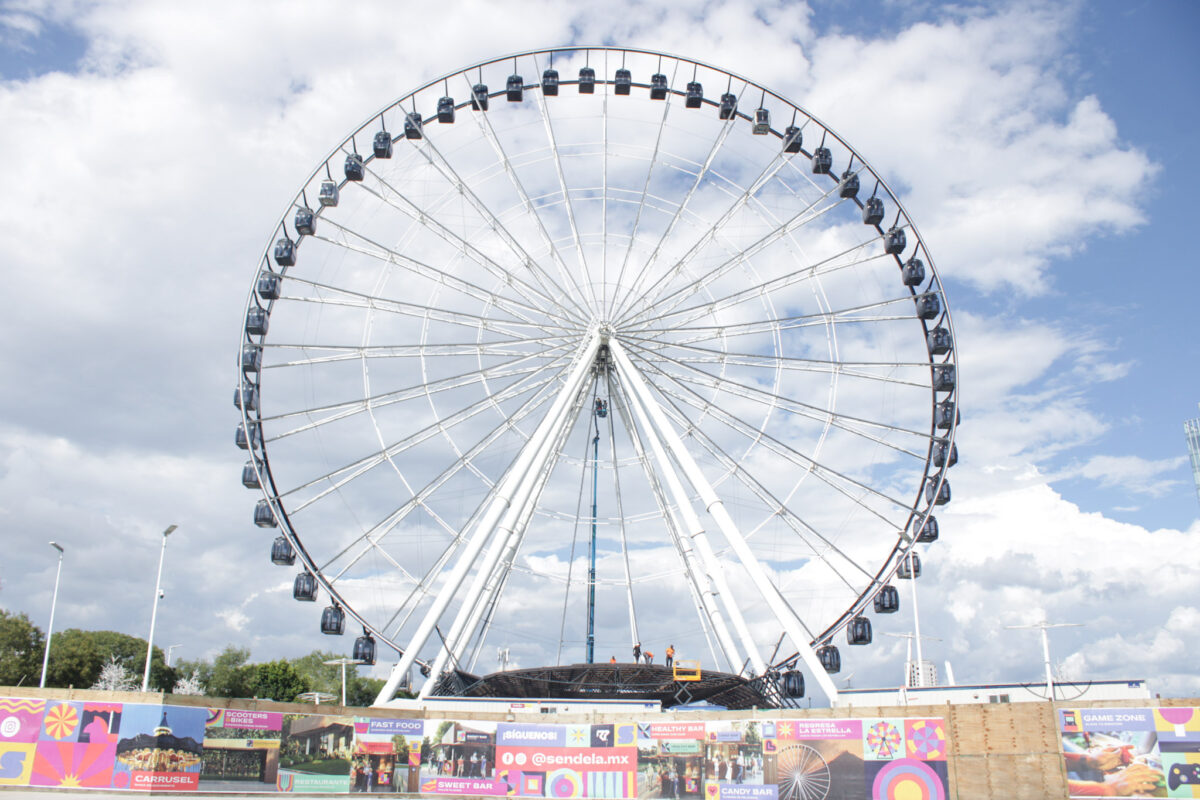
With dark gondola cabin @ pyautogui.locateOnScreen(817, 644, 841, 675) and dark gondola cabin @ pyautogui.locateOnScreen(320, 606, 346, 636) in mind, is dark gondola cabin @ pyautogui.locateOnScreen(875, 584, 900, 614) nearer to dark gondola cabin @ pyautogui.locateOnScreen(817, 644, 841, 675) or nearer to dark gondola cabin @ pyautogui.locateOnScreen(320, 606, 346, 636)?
dark gondola cabin @ pyautogui.locateOnScreen(817, 644, 841, 675)

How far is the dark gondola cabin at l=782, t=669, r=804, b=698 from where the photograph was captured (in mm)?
33688

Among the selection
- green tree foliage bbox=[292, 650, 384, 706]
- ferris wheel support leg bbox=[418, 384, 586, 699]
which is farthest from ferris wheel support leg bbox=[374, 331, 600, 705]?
green tree foliage bbox=[292, 650, 384, 706]

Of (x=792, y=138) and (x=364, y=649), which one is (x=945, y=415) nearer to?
(x=792, y=138)

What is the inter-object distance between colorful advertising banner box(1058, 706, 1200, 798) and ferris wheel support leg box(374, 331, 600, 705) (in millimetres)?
17308

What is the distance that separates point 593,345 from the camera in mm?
34062

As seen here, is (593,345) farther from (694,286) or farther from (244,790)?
(244,790)

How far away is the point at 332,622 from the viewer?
3391cm

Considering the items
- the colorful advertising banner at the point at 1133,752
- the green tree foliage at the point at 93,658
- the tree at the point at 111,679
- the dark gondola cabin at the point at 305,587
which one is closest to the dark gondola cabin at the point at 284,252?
the dark gondola cabin at the point at 305,587

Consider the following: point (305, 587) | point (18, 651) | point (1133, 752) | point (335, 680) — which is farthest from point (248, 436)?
point (335, 680)

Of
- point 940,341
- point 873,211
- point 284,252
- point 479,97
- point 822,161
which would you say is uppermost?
point 479,97

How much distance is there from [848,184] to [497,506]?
18.0 meters

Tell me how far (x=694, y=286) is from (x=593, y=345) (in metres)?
4.52

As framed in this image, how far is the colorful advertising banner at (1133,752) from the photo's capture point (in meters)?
20.0

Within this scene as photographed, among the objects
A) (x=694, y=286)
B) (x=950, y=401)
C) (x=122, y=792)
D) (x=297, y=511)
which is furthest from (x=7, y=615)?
(x=950, y=401)
